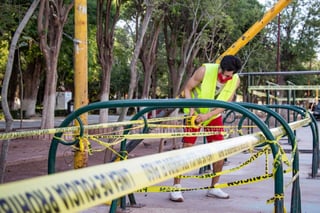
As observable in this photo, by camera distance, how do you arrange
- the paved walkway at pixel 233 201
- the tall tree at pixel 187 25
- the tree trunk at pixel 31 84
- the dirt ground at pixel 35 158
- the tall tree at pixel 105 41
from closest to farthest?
the paved walkway at pixel 233 201 < the dirt ground at pixel 35 158 < the tall tree at pixel 105 41 < the tall tree at pixel 187 25 < the tree trunk at pixel 31 84

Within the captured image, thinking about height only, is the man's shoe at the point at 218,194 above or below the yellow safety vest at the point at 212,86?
below

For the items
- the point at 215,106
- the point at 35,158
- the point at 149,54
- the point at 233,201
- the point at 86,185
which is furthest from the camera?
the point at 149,54

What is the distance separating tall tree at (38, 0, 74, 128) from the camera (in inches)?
523

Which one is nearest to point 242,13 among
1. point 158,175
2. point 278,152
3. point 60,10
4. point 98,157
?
point 60,10

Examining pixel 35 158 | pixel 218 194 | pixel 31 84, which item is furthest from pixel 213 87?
pixel 31 84

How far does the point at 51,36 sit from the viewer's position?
13844 mm

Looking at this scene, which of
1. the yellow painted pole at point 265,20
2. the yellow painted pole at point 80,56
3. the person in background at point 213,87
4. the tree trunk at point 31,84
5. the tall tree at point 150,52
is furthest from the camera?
the tree trunk at point 31,84

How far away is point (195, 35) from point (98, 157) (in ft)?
37.7

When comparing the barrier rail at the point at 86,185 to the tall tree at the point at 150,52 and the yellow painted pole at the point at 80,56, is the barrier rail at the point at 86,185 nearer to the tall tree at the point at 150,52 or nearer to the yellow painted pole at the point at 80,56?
the yellow painted pole at the point at 80,56

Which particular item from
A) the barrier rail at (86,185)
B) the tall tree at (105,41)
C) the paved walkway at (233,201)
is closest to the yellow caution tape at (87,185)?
the barrier rail at (86,185)

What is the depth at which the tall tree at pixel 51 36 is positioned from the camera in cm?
1328

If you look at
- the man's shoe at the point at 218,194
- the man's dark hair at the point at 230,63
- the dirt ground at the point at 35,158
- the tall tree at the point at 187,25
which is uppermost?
the tall tree at the point at 187,25

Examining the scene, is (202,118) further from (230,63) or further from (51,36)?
(51,36)

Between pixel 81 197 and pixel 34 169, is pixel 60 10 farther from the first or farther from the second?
pixel 81 197
